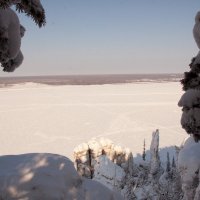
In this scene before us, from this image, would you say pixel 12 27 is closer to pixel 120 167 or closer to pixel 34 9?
pixel 34 9

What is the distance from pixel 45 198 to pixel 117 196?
1.63 m

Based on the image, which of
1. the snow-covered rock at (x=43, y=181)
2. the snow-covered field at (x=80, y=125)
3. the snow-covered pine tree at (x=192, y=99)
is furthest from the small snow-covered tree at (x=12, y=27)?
the snow-covered field at (x=80, y=125)

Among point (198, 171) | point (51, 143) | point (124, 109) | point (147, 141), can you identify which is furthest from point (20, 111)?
point (198, 171)

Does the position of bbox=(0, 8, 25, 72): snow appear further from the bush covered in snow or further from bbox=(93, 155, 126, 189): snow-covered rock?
bbox=(93, 155, 126, 189): snow-covered rock

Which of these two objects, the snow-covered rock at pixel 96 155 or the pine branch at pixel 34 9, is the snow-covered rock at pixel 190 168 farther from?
the snow-covered rock at pixel 96 155

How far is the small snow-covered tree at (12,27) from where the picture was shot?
135 inches

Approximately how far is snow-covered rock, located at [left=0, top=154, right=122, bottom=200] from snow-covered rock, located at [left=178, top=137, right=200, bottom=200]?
4018 millimetres

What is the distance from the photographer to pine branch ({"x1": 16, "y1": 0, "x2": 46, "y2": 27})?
→ 343cm

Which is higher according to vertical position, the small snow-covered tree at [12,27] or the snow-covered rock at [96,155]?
the small snow-covered tree at [12,27]

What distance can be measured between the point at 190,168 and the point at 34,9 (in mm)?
7183

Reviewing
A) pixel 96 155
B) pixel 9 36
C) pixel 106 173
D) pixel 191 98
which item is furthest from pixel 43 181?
pixel 96 155

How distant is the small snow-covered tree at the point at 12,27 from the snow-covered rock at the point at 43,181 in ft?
5.86

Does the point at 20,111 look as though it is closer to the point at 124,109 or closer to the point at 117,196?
the point at 124,109

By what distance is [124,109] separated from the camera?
52.1 metres
